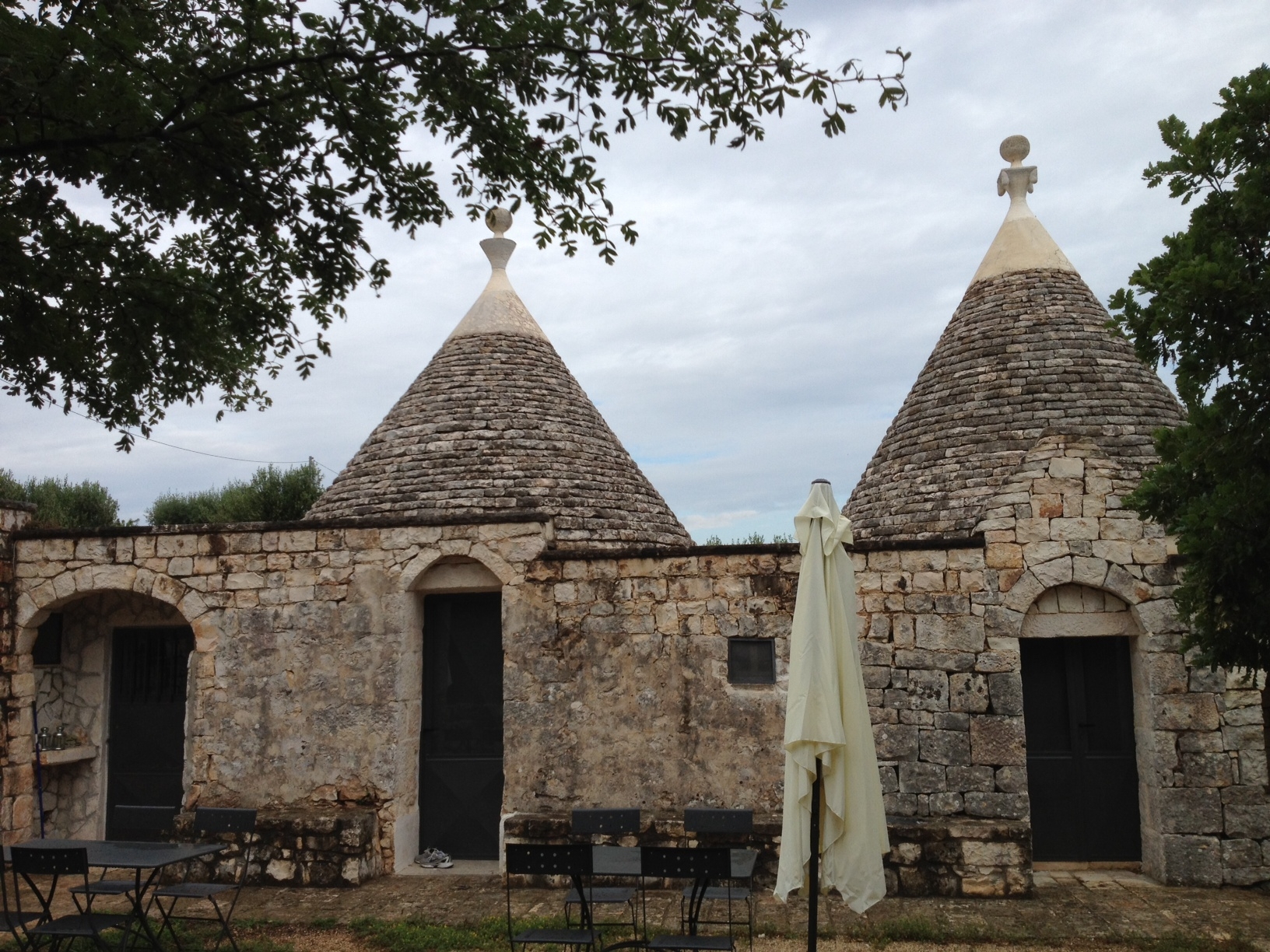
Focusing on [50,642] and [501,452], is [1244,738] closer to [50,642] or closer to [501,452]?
[501,452]

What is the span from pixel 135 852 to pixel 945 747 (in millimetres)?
5743

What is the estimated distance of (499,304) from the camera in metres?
12.3

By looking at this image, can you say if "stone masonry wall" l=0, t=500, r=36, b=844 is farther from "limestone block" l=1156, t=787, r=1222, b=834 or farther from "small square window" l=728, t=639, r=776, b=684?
"limestone block" l=1156, t=787, r=1222, b=834

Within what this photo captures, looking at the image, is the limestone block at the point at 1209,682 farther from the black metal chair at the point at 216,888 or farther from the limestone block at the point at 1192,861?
the black metal chair at the point at 216,888

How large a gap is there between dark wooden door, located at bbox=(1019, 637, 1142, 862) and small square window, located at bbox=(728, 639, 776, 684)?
2.14 m

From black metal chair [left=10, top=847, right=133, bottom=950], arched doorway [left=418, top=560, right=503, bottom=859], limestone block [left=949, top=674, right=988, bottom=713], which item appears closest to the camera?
black metal chair [left=10, top=847, right=133, bottom=950]

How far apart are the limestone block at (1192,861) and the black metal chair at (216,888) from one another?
21.7ft

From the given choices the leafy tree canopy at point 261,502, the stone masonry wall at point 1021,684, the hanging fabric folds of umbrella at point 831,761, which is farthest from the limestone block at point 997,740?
the leafy tree canopy at point 261,502

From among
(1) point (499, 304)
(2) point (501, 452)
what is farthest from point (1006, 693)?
(1) point (499, 304)

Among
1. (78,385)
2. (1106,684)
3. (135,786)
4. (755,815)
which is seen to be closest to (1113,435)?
(1106,684)

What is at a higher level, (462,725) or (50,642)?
(50,642)

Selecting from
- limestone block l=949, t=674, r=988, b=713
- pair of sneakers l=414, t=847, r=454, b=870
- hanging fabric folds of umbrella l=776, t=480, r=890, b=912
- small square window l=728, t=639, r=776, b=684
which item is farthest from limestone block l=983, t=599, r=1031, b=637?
pair of sneakers l=414, t=847, r=454, b=870

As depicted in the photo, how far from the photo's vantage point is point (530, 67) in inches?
230

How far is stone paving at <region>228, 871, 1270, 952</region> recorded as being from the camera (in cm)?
659
